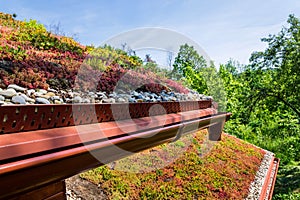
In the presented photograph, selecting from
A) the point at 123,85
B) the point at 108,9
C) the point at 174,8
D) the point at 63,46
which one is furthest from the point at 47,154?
the point at 174,8

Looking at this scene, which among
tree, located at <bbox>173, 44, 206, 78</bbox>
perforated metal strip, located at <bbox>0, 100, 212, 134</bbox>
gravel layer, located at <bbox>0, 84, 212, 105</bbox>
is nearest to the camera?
perforated metal strip, located at <bbox>0, 100, 212, 134</bbox>

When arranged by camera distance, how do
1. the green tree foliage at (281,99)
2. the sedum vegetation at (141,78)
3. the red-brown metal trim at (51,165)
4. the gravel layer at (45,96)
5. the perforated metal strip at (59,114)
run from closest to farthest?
1. the red-brown metal trim at (51,165)
2. the perforated metal strip at (59,114)
3. the gravel layer at (45,96)
4. the sedum vegetation at (141,78)
5. the green tree foliage at (281,99)

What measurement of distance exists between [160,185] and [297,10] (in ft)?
24.8

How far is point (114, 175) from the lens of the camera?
2645 millimetres

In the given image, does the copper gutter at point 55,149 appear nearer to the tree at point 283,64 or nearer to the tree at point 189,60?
the tree at point 283,64

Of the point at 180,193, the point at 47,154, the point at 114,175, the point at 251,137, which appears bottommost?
the point at 251,137

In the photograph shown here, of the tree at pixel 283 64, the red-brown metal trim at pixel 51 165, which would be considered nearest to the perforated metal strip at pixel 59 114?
the red-brown metal trim at pixel 51 165

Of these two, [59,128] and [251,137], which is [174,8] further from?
[251,137]

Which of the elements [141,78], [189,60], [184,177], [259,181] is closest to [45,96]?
[184,177]

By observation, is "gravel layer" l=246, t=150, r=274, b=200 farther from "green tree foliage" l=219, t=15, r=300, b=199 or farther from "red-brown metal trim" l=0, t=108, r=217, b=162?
"red-brown metal trim" l=0, t=108, r=217, b=162

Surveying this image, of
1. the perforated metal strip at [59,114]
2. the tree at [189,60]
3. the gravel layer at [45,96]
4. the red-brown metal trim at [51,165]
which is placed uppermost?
the tree at [189,60]

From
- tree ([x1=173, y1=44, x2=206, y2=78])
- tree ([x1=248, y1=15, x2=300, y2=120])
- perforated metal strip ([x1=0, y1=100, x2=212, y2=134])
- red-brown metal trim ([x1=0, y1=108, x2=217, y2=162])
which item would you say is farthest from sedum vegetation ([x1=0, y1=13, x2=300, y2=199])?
tree ([x1=173, y1=44, x2=206, y2=78])

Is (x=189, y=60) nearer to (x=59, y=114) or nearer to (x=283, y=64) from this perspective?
(x=283, y=64)

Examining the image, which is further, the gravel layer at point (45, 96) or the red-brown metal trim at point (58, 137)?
the gravel layer at point (45, 96)
